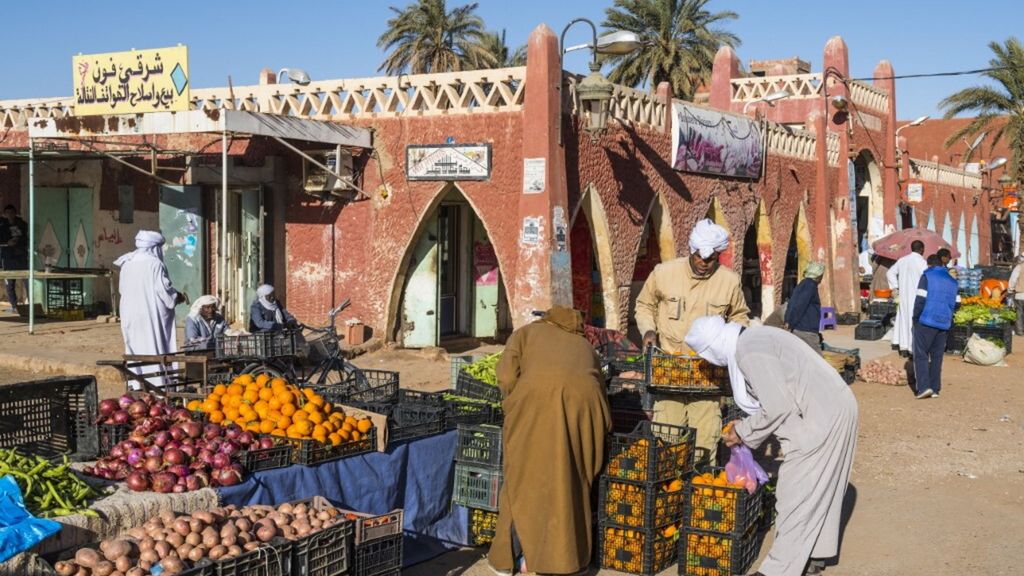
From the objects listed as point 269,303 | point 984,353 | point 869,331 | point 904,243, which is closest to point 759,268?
point 904,243

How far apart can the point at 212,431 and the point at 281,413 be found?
2.07 feet

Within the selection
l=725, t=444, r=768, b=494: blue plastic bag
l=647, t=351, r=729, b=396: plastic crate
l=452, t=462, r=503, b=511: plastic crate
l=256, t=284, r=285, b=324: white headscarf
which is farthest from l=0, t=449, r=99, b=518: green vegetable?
l=256, t=284, r=285, b=324: white headscarf

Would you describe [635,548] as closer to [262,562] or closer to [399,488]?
[399,488]

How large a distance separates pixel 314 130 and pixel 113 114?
2.67 meters

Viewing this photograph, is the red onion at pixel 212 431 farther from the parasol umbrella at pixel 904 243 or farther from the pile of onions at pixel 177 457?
the parasol umbrella at pixel 904 243

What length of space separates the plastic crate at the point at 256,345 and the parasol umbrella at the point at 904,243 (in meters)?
14.1

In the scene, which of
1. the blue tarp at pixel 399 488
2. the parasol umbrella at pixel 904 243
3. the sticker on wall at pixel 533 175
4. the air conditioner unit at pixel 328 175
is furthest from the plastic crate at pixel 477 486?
the parasol umbrella at pixel 904 243

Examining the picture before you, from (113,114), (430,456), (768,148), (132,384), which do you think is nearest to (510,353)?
(430,456)

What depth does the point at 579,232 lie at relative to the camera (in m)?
18.0

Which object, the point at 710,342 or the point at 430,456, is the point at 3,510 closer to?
the point at 430,456

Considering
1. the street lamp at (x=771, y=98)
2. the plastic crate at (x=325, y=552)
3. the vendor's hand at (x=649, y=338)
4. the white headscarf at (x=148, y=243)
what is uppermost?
the street lamp at (x=771, y=98)

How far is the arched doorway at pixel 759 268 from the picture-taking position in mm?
21359

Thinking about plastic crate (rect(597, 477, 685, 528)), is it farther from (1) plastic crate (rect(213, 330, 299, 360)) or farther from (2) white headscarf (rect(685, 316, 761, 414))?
(1) plastic crate (rect(213, 330, 299, 360))

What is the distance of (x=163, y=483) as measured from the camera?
5.38 meters
